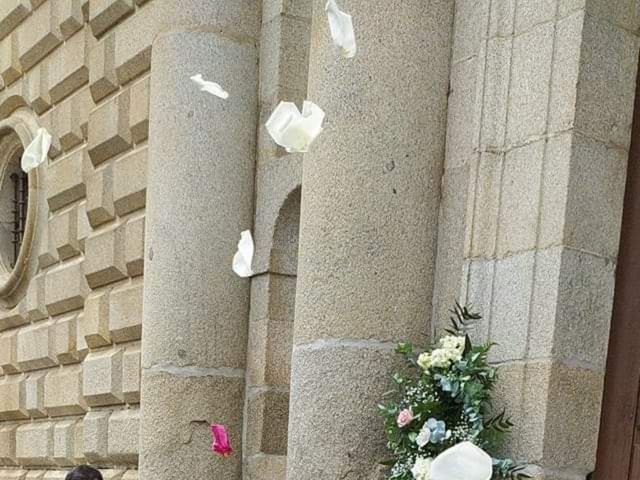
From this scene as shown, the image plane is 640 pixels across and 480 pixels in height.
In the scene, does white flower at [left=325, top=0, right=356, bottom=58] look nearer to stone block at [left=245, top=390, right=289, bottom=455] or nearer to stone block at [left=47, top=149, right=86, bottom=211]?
stone block at [left=245, top=390, right=289, bottom=455]

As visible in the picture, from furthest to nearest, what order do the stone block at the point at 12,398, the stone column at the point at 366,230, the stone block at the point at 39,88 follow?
1. the stone block at the point at 12,398
2. the stone block at the point at 39,88
3. the stone column at the point at 366,230

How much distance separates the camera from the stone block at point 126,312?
20.2 feet

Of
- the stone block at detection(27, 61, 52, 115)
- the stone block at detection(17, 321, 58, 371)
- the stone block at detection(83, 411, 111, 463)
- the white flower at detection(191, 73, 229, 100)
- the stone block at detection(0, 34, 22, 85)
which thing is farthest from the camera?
the stone block at detection(0, 34, 22, 85)

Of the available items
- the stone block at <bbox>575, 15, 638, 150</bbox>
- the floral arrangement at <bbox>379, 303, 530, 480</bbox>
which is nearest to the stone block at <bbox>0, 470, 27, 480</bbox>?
the floral arrangement at <bbox>379, 303, 530, 480</bbox>

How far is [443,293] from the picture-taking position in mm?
4277

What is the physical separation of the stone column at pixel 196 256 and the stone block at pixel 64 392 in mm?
1842

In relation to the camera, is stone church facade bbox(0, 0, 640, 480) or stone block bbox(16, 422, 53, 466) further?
stone block bbox(16, 422, 53, 466)

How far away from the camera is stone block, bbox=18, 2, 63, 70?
301 inches

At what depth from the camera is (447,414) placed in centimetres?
389

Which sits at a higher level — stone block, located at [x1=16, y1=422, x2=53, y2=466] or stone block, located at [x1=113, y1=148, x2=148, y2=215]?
stone block, located at [x1=113, y1=148, x2=148, y2=215]

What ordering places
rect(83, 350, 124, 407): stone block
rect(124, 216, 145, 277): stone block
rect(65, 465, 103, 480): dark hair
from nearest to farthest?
rect(65, 465, 103, 480): dark hair
rect(124, 216, 145, 277): stone block
rect(83, 350, 124, 407): stone block

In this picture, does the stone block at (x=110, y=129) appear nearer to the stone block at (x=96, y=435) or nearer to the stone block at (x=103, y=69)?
the stone block at (x=103, y=69)

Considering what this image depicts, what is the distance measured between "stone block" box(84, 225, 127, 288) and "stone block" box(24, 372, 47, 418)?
4.08 feet

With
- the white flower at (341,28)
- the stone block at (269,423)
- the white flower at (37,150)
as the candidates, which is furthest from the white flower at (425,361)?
the white flower at (37,150)
